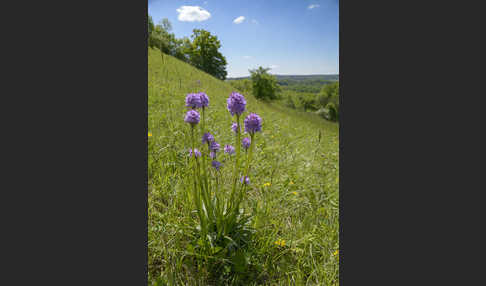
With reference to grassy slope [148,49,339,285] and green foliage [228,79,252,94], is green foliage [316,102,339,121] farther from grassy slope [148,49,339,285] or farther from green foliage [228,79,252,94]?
green foliage [228,79,252,94]

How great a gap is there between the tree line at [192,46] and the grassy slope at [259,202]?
0.09 meters

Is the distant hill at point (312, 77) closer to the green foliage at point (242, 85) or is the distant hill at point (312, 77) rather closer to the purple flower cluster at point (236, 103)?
the green foliage at point (242, 85)

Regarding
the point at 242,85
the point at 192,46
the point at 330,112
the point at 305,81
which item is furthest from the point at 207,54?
the point at 330,112

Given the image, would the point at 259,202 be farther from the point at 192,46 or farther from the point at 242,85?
the point at 192,46

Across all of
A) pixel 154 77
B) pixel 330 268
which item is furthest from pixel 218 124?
pixel 330 268

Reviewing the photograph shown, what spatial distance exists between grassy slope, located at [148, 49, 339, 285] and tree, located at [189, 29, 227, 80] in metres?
0.09

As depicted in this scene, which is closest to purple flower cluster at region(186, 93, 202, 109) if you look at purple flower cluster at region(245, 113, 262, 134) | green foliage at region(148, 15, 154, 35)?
purple flower cluster at region(245, 113, 262, 134)

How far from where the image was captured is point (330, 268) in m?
1.23

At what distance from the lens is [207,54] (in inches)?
53.7

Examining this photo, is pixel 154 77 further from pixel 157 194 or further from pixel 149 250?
pixel 149 250

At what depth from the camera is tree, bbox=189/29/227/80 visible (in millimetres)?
1271

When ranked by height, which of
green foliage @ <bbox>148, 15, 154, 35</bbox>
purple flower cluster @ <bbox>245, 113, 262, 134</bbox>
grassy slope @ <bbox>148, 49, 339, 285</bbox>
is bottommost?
grassy slope @ <bbox>148, 49, 339, 285</bbox>

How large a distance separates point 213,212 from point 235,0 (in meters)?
1.20

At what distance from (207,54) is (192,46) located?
10 cm
